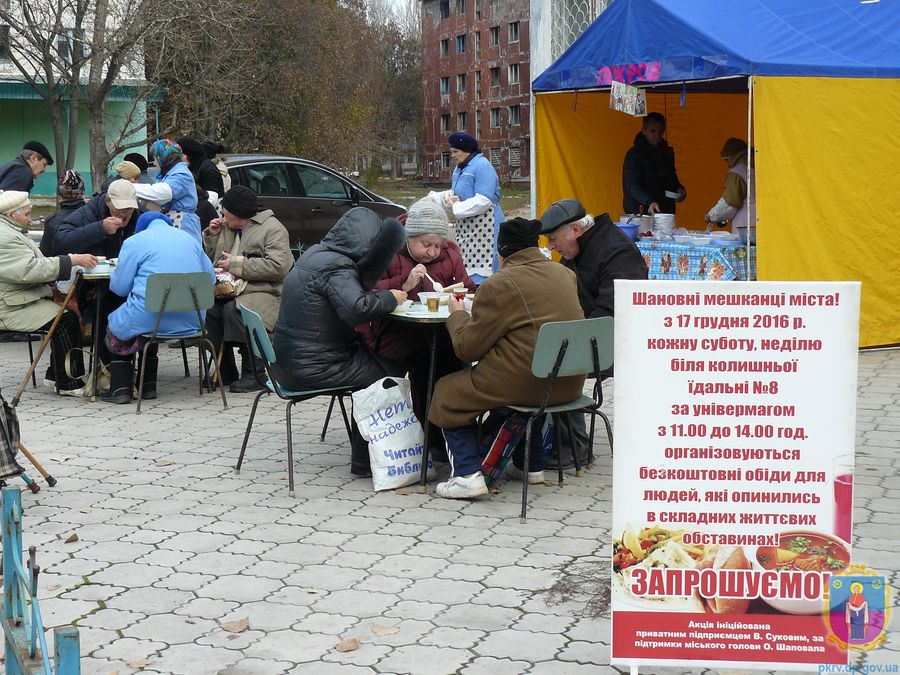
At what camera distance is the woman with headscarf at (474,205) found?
9398 mm

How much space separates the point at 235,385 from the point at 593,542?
4.15 metres

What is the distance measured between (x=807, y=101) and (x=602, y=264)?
3797 millimetres

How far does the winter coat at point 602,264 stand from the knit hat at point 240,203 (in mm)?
2757

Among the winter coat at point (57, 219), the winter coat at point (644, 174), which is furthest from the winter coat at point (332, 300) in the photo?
the winter coat at point (644, 174)

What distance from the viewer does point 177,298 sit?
7.67 m

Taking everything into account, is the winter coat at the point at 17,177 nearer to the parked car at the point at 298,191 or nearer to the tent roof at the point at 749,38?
the parked car at the point at 298,191

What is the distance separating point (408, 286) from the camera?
6.44 m

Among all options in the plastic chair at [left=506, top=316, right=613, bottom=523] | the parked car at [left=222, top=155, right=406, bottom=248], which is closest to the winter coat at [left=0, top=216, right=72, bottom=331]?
the plastic chair at [left=506, top=316, right=613, bottom=523]

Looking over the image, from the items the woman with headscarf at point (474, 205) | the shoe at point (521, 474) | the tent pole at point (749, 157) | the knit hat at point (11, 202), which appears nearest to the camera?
the shoe at point (521, 474)

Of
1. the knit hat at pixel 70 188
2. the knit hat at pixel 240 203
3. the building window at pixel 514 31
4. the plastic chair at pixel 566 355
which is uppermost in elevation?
the building window at pixel 514 31

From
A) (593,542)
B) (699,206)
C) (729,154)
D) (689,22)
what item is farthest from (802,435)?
(699,206)

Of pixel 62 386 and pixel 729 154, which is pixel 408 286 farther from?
pixel 729 154

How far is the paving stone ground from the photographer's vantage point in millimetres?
3971

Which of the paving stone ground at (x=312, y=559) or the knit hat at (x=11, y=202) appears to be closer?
the paving stone ground at (x=312, y=559)
